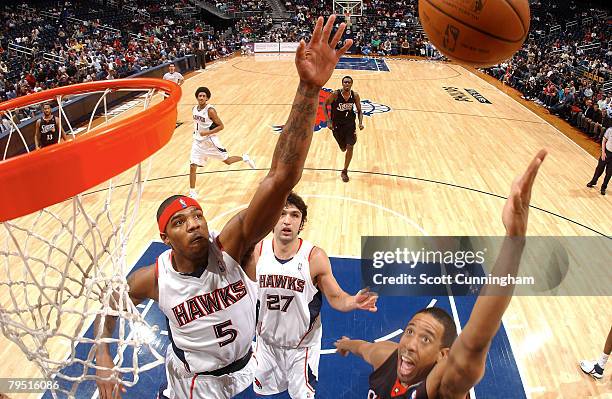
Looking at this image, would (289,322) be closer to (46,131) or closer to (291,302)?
(291,302)

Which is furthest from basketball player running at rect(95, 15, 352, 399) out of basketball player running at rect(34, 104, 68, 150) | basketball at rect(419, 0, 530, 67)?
basketball player running at rect(34, 104, 68, 150)

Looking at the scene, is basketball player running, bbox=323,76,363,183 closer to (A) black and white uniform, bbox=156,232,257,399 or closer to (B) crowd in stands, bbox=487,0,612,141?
(A) black and white uniform, bbox=156,232,257,399

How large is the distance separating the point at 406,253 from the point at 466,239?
38.4 inches

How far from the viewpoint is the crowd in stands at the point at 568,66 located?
12.2 metres

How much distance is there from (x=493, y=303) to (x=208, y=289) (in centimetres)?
144

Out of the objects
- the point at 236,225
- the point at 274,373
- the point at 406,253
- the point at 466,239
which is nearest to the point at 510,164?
the point at 466,239

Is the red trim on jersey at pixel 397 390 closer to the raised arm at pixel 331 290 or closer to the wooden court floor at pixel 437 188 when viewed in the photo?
the raised arm at pixel 331 290

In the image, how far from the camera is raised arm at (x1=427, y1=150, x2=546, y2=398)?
147 cm

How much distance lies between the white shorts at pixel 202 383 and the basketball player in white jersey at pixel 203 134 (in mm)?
4562

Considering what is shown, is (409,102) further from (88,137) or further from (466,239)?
(88,137)

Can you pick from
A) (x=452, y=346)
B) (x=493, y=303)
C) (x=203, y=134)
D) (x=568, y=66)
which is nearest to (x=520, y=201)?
(x=493, y=303)

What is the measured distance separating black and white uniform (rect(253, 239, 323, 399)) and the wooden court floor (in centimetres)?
208

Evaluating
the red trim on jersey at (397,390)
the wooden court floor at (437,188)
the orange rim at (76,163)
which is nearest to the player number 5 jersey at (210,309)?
the orange rim at (76,163)

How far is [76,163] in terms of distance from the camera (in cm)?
159
